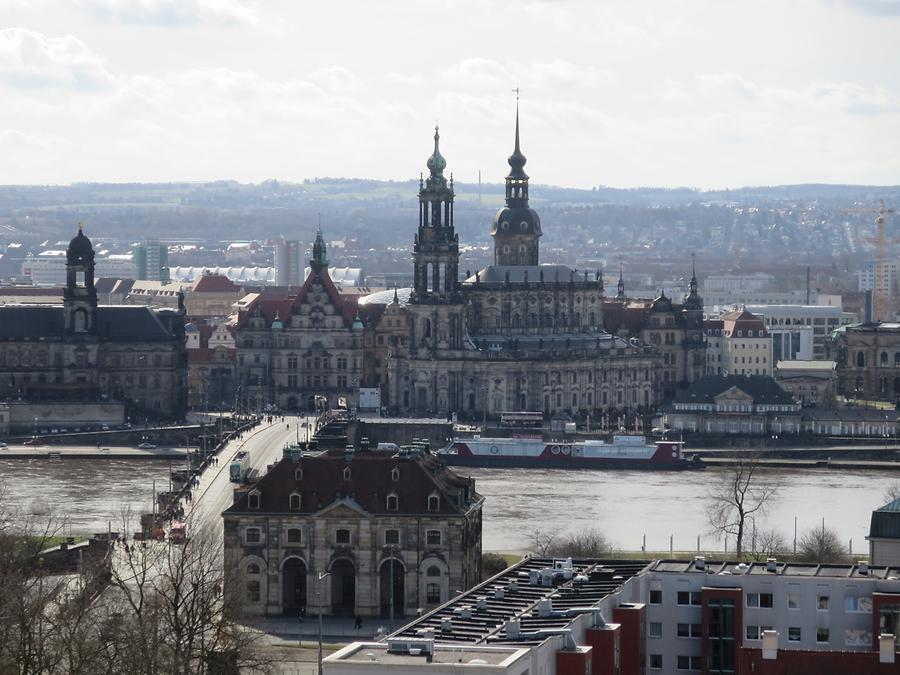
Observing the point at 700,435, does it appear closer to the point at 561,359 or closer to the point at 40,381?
the point at 561,359

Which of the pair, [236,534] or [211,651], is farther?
[236,534]

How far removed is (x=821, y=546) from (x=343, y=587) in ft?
37.3

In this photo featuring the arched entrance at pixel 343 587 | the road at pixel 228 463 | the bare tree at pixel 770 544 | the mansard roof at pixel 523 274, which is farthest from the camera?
the mansard roof at pixel 523 274

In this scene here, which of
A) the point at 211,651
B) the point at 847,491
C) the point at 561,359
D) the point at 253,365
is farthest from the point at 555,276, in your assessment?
the point at 211,651

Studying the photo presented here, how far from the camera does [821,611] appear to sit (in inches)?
2002

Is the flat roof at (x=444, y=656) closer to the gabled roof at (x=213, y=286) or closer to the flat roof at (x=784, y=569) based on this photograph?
the flat roof at (x=784, y=569)

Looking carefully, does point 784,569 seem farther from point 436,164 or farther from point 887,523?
point 436,164

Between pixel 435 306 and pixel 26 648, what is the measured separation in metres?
73.7

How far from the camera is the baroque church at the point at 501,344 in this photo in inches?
4855

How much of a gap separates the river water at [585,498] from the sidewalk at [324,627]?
42.1ft

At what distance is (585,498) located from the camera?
97125mm

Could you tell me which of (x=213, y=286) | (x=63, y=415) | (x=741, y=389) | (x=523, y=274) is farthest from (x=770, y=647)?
(x=213, y=286)

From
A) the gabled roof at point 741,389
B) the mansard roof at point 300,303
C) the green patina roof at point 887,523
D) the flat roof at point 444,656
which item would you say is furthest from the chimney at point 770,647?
the mansard roof at point 300,303

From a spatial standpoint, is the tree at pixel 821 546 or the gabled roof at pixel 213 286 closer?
the tree at pixel 821 546
